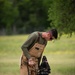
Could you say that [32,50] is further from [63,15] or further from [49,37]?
[63,15]

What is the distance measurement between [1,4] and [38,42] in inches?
3407

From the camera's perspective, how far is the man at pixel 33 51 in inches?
386

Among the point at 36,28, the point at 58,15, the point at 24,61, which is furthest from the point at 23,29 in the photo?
the point at 24,61

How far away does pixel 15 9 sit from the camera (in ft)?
331

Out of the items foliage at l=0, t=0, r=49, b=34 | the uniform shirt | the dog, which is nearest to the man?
the uniform shirt

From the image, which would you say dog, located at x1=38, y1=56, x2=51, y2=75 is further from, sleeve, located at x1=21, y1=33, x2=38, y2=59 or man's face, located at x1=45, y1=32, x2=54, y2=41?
man's face, located at x1=45, y1=32, x2=54, y2=41

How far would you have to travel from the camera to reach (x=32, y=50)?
9.98 metres

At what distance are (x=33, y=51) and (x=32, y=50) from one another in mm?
31

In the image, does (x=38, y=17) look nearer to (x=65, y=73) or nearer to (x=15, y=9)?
(x=15, y=9)

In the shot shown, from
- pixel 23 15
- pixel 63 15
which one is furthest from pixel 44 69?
pixel 23 15

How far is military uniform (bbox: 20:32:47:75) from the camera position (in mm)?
9836

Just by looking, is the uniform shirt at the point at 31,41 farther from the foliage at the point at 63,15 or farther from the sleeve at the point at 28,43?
the foliage at the point at 63,15

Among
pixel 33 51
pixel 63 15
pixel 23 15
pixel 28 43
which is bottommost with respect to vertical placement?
pixel 23 15

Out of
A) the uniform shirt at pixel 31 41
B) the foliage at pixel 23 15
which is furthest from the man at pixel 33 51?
the foliage at pixel 23 15
